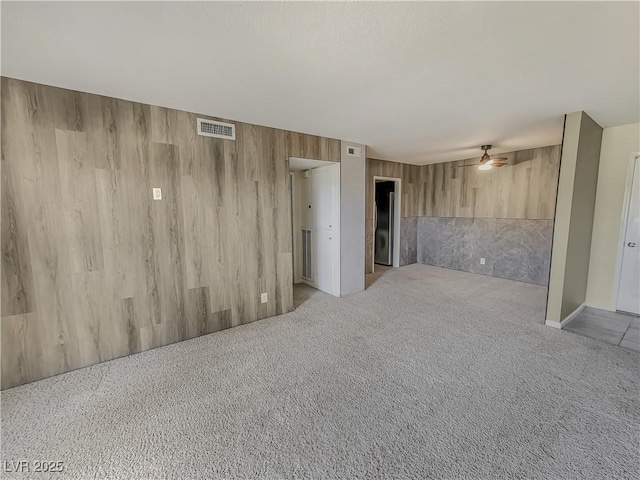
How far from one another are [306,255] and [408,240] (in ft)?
9.43

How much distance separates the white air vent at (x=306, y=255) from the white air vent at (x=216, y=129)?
2180mm

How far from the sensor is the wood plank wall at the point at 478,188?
4617mm

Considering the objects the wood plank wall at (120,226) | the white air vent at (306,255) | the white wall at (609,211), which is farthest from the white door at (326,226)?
the white wall at (609,211)

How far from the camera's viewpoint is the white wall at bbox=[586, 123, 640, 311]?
3.32 m

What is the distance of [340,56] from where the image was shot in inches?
66.9

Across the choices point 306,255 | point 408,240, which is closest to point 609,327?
point 408,240

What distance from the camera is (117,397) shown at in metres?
2.01

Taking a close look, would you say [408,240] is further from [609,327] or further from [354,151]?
[609,327]

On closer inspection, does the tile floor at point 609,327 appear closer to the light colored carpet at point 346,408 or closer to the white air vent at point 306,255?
the light colored carpet at point 346,408

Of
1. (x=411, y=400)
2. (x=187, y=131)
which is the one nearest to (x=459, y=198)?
(x=411, y=400)

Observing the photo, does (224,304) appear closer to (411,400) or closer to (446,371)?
(411,400)

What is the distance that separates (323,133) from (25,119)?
9.12 feet

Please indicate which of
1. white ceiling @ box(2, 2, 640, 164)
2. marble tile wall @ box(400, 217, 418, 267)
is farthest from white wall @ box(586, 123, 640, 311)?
marble tile wall @ box(400, 217, 418, 267)

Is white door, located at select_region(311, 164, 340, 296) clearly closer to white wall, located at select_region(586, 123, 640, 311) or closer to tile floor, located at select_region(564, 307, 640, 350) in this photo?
tile floor, located at select_region(564, 307, 640, 350)
